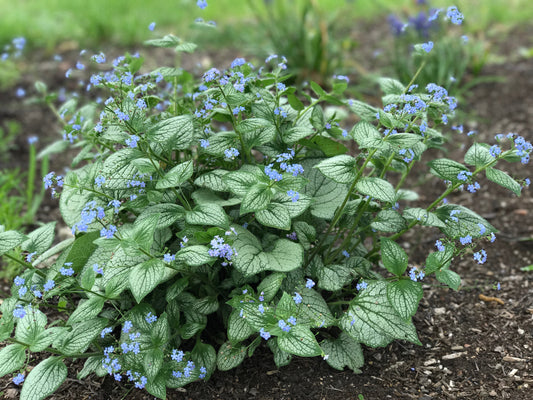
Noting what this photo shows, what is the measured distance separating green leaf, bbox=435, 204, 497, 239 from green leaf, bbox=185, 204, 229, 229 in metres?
0.83

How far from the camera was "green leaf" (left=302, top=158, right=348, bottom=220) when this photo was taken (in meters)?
2.09

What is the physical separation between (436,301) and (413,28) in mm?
2922

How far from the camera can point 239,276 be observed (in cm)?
202

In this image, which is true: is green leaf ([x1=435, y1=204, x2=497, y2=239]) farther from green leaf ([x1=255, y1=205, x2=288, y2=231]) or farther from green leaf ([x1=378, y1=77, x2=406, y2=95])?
green leaf ([x1=255, y1=205, x2=288, y2=231])

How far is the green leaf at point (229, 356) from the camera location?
6.66 feet

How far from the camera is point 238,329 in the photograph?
1927mm

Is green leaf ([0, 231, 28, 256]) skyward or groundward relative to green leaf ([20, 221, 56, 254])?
skyward

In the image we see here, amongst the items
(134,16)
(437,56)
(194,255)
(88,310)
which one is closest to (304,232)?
(194,255)

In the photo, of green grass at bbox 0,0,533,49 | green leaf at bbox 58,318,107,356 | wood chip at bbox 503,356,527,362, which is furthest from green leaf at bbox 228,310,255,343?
A: green grass at bbox 0,0,533,49

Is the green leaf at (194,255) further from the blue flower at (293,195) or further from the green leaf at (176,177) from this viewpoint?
the blue flower at (293,195)

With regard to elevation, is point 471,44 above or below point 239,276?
below

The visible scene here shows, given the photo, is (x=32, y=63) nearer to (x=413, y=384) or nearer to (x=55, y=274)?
(x=55, y=274)

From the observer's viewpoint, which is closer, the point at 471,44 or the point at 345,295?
the point at 345,295

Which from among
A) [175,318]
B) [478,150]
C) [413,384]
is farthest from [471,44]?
[175,318]
